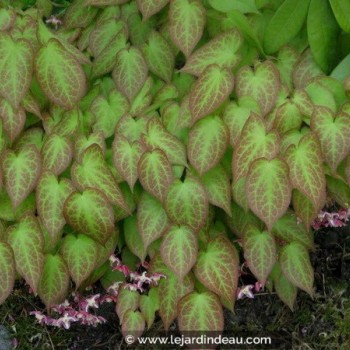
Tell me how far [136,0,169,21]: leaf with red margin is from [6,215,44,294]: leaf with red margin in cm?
55

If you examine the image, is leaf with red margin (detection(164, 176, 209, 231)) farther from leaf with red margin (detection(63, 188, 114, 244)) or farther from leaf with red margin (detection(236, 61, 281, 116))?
leaf with red margin (detection(236, 61, 281, 116))

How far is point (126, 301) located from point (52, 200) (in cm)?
29

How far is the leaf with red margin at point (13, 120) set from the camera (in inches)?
63.1

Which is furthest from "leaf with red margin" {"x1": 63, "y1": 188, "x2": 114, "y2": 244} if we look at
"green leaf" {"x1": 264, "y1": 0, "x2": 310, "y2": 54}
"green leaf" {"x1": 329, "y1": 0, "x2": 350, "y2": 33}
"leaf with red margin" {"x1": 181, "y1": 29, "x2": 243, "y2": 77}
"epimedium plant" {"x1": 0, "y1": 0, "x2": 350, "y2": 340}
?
"green leaf" {"x1": 329, "y1": 0, "x2": 350, "y2": 33}

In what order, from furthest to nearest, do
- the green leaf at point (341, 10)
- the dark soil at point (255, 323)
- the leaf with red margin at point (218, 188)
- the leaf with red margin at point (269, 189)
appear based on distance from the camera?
the dark soil at point (255, 323)
the green leaf at point (341, 10)
the leaf with red margin at point (218, 188)
the leaf with red margin at point (269, 189)

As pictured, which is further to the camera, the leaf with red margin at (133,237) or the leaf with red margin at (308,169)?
the leaf with red margin at (133,237)

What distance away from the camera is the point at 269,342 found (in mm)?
1825

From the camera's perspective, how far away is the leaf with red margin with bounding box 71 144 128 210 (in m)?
1.53

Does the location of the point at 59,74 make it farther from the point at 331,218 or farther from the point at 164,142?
the point at 331,218

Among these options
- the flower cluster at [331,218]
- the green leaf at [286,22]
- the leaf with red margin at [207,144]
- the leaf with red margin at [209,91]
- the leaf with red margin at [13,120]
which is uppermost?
the green leaf at [286,22]

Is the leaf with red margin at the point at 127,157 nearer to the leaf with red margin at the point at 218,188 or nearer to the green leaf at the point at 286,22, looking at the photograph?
the leaf with red margin at the point at 218,188

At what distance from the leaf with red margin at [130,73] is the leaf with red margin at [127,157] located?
0.56ft

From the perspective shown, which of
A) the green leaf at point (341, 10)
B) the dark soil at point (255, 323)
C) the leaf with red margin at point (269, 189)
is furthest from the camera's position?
the dark soil at point (255, 323)

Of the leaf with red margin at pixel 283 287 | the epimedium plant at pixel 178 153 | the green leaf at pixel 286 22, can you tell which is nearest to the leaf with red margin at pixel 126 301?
the epimedium plant at pixel 178 153
